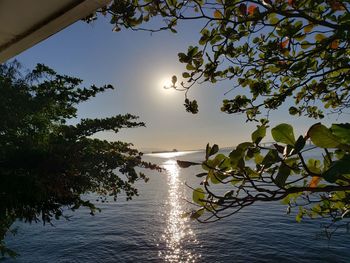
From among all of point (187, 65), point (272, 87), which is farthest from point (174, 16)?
point (272, 87)

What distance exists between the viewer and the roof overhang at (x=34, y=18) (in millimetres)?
1203

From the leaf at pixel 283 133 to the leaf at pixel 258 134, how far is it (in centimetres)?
20

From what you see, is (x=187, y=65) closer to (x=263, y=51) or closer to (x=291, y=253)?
(x=263, y=51)

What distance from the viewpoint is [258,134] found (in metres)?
1.66

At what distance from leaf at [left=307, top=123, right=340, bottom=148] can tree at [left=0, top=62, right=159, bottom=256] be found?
10937 mm

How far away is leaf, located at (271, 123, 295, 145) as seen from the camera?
4.52ft

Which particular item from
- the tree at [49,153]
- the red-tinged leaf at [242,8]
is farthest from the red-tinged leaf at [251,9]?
the tree at [49,153]

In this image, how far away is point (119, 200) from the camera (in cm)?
6191

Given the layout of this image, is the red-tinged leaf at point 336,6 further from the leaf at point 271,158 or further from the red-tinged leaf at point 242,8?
the leaf at point 271,158

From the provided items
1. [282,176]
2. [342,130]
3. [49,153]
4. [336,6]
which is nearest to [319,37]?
[336,6]

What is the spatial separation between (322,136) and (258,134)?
0.40 metres

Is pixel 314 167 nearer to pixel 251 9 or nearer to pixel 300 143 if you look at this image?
pixel 300 143

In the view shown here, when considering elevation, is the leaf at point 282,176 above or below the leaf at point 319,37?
below

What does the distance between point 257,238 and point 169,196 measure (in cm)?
3639
